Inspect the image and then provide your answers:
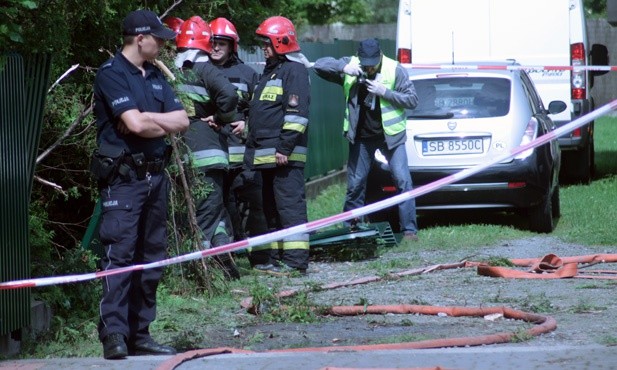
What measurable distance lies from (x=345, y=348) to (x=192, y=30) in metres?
3.89

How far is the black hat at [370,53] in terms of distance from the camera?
11.9m

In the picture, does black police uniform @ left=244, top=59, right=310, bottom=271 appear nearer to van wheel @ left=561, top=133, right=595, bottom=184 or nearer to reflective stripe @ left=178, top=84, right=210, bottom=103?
reflective stripe @ left=178, top=84, right=210, bottom=103

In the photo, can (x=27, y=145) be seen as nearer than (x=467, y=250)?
A: Yes

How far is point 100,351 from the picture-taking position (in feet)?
23.5

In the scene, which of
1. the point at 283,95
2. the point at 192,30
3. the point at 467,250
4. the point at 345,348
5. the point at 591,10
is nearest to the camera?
the point at 345,348

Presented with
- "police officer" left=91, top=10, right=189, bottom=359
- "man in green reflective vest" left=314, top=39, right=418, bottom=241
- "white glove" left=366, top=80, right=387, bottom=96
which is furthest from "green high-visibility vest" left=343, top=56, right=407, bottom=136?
"police officer" left=91, top=10, right=189, bottom=359

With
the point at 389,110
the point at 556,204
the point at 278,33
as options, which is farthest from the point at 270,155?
the point at 556,204

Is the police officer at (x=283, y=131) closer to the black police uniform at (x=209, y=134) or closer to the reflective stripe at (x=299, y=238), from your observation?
the reflective stripe at (x=299, y=238)

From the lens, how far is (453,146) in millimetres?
12570

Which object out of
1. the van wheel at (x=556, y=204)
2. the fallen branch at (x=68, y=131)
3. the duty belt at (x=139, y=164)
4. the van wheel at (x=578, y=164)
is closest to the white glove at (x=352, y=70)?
the van wheel at (x=556, y=204)

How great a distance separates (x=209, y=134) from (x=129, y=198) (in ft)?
10.6

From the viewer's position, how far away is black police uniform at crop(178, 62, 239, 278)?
9.76 meters

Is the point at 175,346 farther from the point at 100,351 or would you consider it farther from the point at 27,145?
the point at 27,145

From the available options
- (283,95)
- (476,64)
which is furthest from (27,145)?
(476,64)
